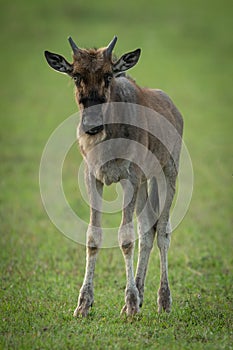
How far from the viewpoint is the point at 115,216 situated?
1504cm

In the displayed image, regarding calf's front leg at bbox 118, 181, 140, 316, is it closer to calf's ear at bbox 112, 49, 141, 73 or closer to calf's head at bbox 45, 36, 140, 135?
calf's head at bbox 45, 36, 140, 135

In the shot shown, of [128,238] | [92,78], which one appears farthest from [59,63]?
[128,238]

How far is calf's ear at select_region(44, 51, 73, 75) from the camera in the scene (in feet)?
26.3

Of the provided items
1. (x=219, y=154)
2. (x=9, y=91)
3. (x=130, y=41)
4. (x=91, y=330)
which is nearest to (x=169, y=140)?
(x=91, y=330)

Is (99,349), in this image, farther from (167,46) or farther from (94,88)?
(167,46)

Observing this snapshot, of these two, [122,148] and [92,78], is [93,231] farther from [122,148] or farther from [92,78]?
[92,78]

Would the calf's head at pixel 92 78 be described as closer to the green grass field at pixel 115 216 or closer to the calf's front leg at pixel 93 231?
the calf's front leg at pixel 93 231

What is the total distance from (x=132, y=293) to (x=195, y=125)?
19.3 m

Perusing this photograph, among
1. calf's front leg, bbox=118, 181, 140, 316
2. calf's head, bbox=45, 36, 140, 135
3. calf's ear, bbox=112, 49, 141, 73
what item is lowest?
A: calf's front leg, bbox=118, 181, 140, 316

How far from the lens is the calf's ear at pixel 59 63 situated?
8030 mm

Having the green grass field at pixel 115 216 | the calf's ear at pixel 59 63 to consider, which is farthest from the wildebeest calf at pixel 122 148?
the green grass field at pixel 115 216

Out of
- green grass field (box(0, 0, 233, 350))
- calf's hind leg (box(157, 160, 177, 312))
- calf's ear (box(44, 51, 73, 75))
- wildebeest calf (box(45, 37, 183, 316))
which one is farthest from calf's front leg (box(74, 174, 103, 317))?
calf's ear (box(44, 51, 73, 75))

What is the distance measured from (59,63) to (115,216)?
7.37m

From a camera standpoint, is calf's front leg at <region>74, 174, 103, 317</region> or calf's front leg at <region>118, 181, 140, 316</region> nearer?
calf's front leg at <region>118, 181, 140, 316</region>
